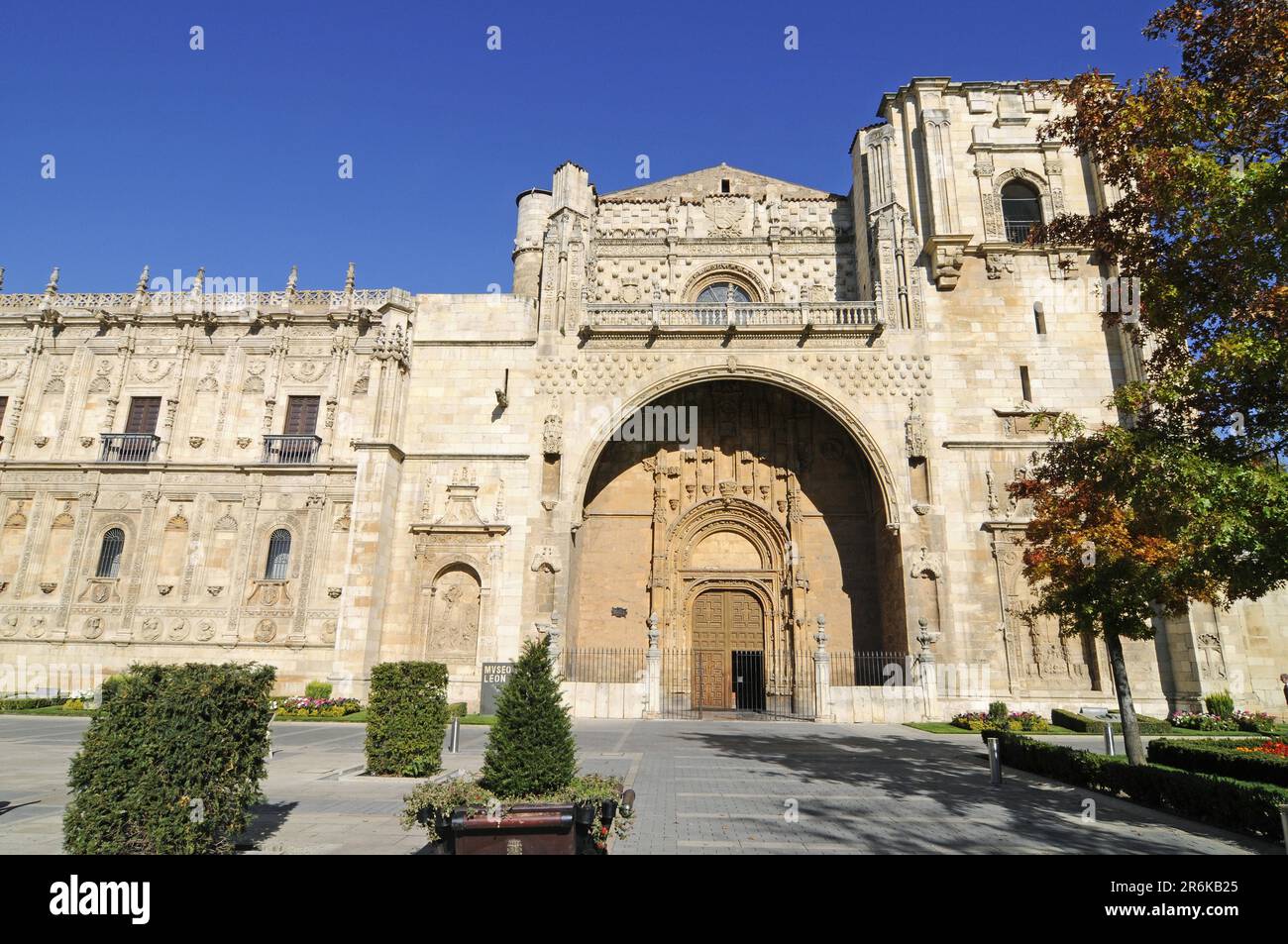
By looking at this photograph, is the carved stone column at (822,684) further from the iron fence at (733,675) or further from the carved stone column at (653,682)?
the carved stone column at (653,682)

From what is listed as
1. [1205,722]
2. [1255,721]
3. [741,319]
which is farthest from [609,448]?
[1255,721]

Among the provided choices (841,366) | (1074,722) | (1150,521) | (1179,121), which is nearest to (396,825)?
(1150,521)

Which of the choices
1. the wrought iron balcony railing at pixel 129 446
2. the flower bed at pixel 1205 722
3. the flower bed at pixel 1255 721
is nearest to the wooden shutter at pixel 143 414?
the wrought iron balcony railing at pixel 129 446

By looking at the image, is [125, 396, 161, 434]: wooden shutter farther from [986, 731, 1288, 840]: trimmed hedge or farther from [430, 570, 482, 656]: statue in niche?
[986, 731, 1288, 840]: trimmed hedge

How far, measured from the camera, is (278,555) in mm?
26141

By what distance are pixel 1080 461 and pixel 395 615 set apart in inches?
803

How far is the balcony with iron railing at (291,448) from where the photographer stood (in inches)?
1060

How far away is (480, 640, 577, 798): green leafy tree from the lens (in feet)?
24.1

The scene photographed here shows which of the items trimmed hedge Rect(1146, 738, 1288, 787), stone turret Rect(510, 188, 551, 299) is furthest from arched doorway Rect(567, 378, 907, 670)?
trimmed hedge Rect(1146, 738, 1288, 787)

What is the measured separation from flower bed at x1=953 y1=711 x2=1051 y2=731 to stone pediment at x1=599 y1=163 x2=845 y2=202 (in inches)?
848

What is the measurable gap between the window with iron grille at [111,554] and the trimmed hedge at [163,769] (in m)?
25.4

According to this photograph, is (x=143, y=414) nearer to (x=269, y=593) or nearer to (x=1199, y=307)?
(x=269, y=593)

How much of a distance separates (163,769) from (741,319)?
22.8m

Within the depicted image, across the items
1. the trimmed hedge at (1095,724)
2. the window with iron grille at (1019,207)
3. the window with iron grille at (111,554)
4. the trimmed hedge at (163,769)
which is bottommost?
the trimmed hedge at (1095,724)
